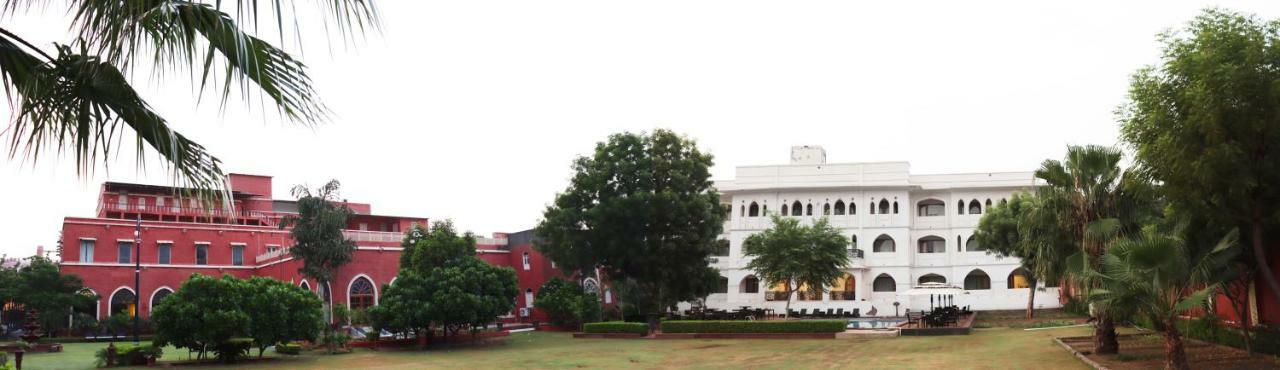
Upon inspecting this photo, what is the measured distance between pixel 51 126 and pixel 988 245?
39.3 meters

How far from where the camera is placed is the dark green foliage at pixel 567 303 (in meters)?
36.2

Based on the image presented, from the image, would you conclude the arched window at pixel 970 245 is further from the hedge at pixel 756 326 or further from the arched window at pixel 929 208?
the hedge at pixel 756 326

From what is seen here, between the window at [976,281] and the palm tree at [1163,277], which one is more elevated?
the palm tree at [1163,277]

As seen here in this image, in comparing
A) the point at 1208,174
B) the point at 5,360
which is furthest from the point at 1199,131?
the point at 5,360

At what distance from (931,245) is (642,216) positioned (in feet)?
69.9

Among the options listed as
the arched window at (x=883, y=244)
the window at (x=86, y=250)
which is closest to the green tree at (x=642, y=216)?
the arched window at (x=883, y=244)

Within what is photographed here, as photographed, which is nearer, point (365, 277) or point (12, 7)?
point (12, 7)

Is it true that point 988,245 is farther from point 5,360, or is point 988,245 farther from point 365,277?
point 5,360

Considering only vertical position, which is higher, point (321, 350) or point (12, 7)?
point (12, 7)

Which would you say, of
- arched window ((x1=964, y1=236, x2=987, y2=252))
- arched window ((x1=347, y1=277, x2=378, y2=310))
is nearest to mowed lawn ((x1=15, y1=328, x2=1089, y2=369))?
arched window ((x1=347, y1=277, x2=378, y2=310))

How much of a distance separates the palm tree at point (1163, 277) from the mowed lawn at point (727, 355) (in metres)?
2.87

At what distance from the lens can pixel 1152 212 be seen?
17844mm

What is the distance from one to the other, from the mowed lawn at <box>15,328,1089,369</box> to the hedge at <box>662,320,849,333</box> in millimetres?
742

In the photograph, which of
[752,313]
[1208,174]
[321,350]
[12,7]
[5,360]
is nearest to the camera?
[12,7]
